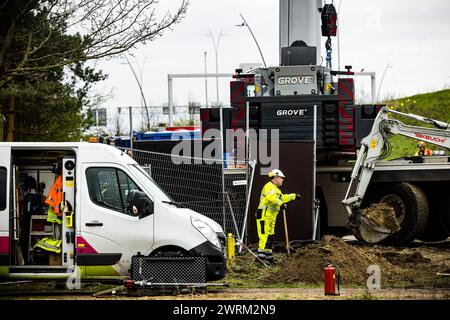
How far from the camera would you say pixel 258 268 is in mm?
18047

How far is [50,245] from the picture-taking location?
1548 cm

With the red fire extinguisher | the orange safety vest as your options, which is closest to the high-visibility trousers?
the red fire extinguisher

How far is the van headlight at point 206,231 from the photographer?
49.5 feet

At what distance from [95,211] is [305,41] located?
8.87 m

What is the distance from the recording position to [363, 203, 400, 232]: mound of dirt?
848 inches

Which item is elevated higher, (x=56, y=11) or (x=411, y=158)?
(x=56, y=11)

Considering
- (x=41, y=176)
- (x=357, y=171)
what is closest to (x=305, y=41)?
(x=357, y=171)

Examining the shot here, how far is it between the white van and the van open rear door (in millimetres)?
14

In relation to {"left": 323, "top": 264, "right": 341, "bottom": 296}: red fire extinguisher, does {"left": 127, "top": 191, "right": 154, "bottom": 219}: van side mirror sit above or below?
above

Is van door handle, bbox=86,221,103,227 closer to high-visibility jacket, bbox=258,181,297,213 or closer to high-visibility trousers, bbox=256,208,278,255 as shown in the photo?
high-visibility trousers, bbox=256,208,278,255

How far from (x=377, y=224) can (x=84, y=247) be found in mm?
8240
